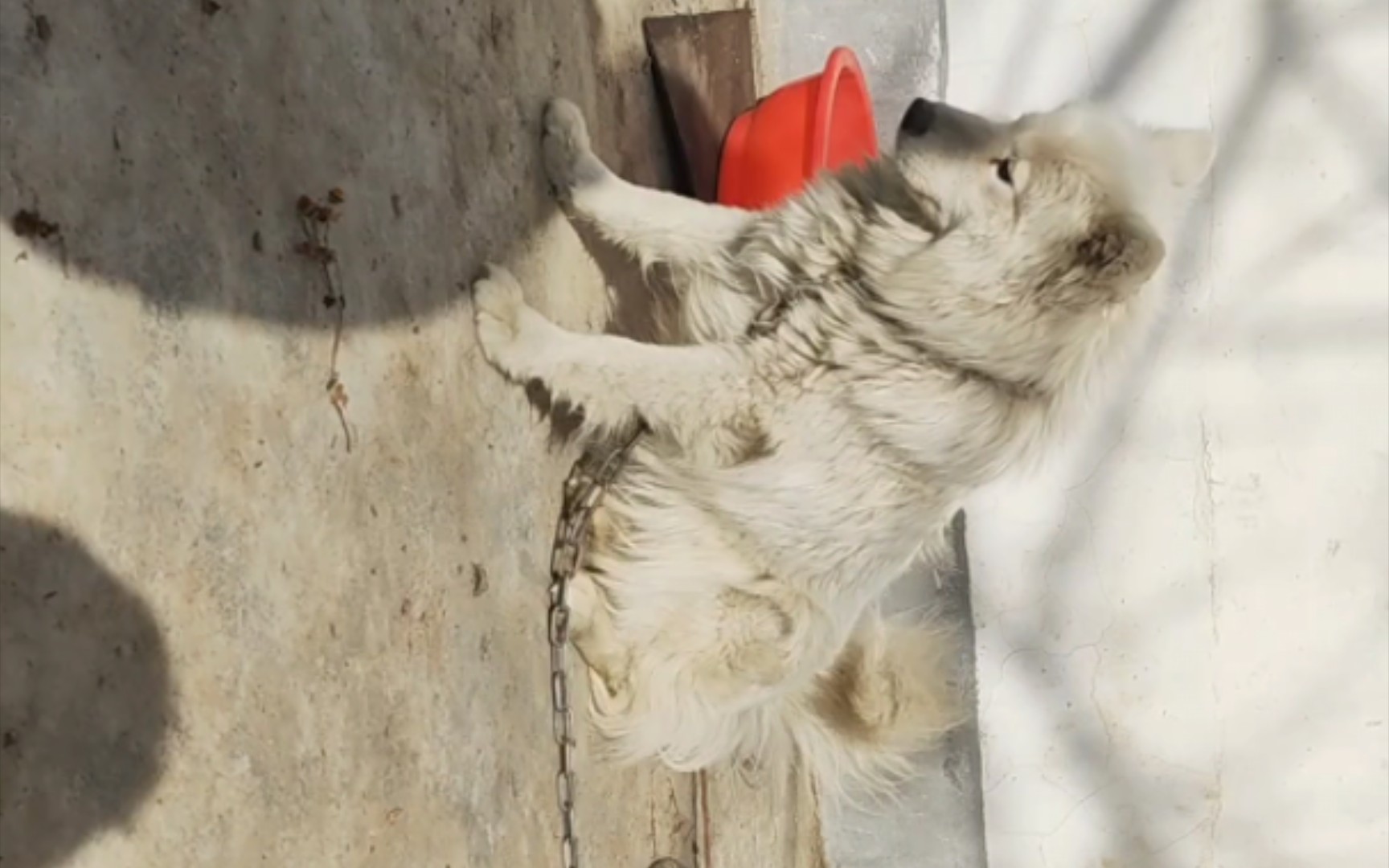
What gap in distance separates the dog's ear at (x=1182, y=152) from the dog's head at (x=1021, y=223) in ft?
0.98

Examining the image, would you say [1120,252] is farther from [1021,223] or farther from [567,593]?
[567,593]

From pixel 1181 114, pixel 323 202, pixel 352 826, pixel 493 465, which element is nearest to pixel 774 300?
pixel 493 465

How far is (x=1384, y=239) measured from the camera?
392 centimetres

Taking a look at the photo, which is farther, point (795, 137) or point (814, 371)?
point (795, 137)

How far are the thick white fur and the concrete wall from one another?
4.22 ft

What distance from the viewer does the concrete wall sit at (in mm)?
3896

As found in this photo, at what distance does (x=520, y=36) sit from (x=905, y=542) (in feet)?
4.64

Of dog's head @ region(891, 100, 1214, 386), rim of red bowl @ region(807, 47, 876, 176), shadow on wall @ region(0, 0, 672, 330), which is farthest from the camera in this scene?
rim of red bowl @ region(807, 47, 876, 176)

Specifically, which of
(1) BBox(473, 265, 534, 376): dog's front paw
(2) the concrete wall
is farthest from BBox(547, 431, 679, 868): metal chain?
(2) the concrete wall

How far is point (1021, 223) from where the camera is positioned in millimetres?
2553

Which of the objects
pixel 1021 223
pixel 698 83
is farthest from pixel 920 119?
pixel 698 83

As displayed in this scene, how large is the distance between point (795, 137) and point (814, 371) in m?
1.18

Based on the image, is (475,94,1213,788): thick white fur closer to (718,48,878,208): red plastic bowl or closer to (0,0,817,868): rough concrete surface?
(0,0,817,868): rough concrete surface

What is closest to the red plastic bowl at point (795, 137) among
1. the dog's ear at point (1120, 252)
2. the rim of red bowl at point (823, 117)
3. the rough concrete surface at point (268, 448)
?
the rim of red bowl at point (823, 117)
